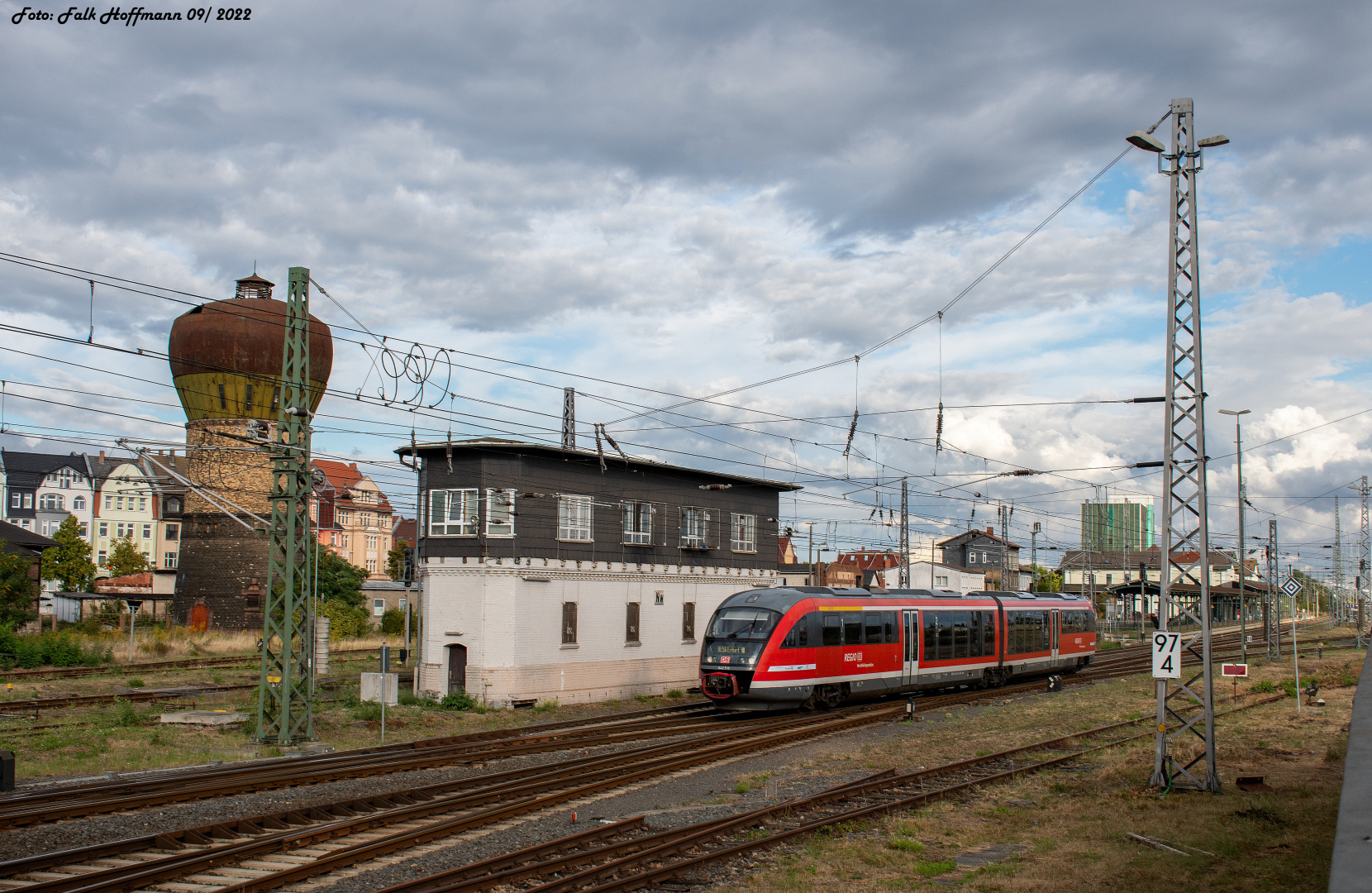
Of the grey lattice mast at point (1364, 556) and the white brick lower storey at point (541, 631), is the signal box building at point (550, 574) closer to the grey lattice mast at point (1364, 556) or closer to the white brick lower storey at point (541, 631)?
the white brick lower storey at point (541, 631)

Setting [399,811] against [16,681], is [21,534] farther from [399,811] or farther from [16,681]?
[399,811]

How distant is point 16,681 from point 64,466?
74.6 m

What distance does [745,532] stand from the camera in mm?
39875

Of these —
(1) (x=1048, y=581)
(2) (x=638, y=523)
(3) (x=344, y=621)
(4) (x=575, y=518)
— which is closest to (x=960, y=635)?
(2) (x=638, y=523)

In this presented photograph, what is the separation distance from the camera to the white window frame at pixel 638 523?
113 feet

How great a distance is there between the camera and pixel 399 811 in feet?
46.9

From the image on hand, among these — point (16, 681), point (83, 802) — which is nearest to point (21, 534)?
point (16, 681)

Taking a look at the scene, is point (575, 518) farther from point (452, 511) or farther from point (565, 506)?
point (452, 511)

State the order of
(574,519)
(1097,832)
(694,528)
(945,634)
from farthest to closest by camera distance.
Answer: (694,528) → (574,519) → (945,634) → (1097,832)

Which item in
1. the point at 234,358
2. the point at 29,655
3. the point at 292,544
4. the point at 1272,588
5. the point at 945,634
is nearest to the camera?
the point at 292,544

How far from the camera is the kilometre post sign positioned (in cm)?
1594

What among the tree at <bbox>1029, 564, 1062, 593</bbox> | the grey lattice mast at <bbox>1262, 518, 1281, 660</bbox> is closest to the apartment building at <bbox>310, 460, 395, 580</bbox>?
the tree at <bbox>1029, 564, 1062, 593</bbox>

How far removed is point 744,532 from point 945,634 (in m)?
10.1

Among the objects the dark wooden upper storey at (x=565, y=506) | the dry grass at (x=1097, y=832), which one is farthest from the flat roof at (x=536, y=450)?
the dry grass at (x=1097, y=832)
